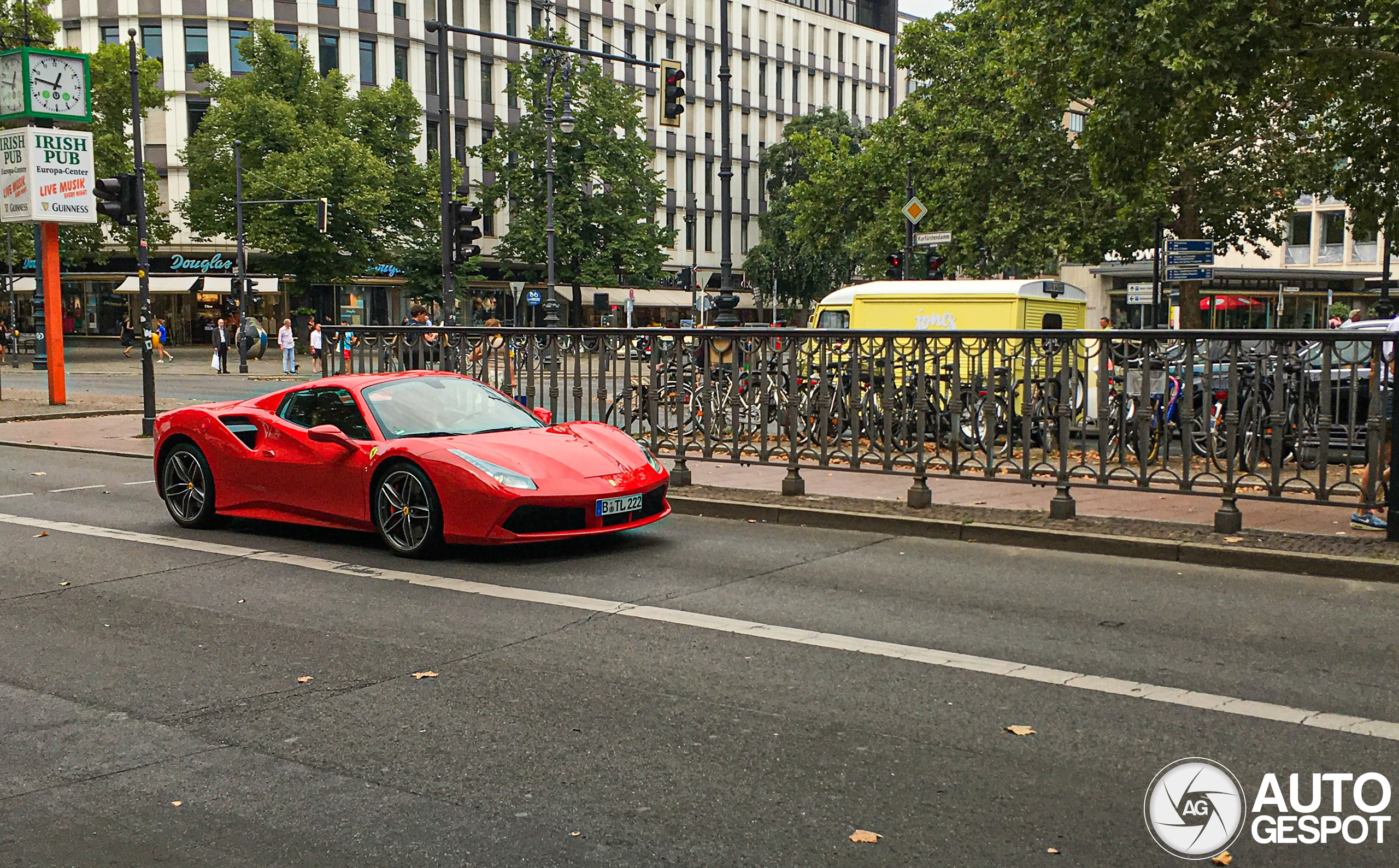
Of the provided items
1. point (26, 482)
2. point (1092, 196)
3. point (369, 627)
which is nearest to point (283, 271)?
point (1092, 196)

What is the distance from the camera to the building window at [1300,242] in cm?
6981

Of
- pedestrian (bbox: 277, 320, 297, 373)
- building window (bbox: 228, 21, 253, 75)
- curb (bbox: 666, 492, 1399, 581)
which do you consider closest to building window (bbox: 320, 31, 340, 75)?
building window (bbox: 228, 21, 253, 75)

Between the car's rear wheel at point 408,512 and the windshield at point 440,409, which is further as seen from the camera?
the windshield at point 440,409

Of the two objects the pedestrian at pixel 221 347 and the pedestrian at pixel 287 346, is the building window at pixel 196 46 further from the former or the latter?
the pedestrian at pixel 287 346

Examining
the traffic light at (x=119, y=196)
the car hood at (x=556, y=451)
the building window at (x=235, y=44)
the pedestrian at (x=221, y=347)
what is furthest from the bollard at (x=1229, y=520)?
the building window at (x=235, y=44)

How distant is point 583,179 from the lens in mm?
59688

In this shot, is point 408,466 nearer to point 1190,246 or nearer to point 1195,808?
point 1195,808

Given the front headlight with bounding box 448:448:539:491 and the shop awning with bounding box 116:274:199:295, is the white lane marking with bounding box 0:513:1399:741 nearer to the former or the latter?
the front headlight with bounding box 448:448:539:491

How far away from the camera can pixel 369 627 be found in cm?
681

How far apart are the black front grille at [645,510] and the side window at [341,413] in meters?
1.76

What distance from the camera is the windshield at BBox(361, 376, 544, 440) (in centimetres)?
917

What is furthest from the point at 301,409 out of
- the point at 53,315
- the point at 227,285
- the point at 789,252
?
the point at 789,252

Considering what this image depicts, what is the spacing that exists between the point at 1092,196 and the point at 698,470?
1900 centimetres

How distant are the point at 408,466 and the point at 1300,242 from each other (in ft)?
233
